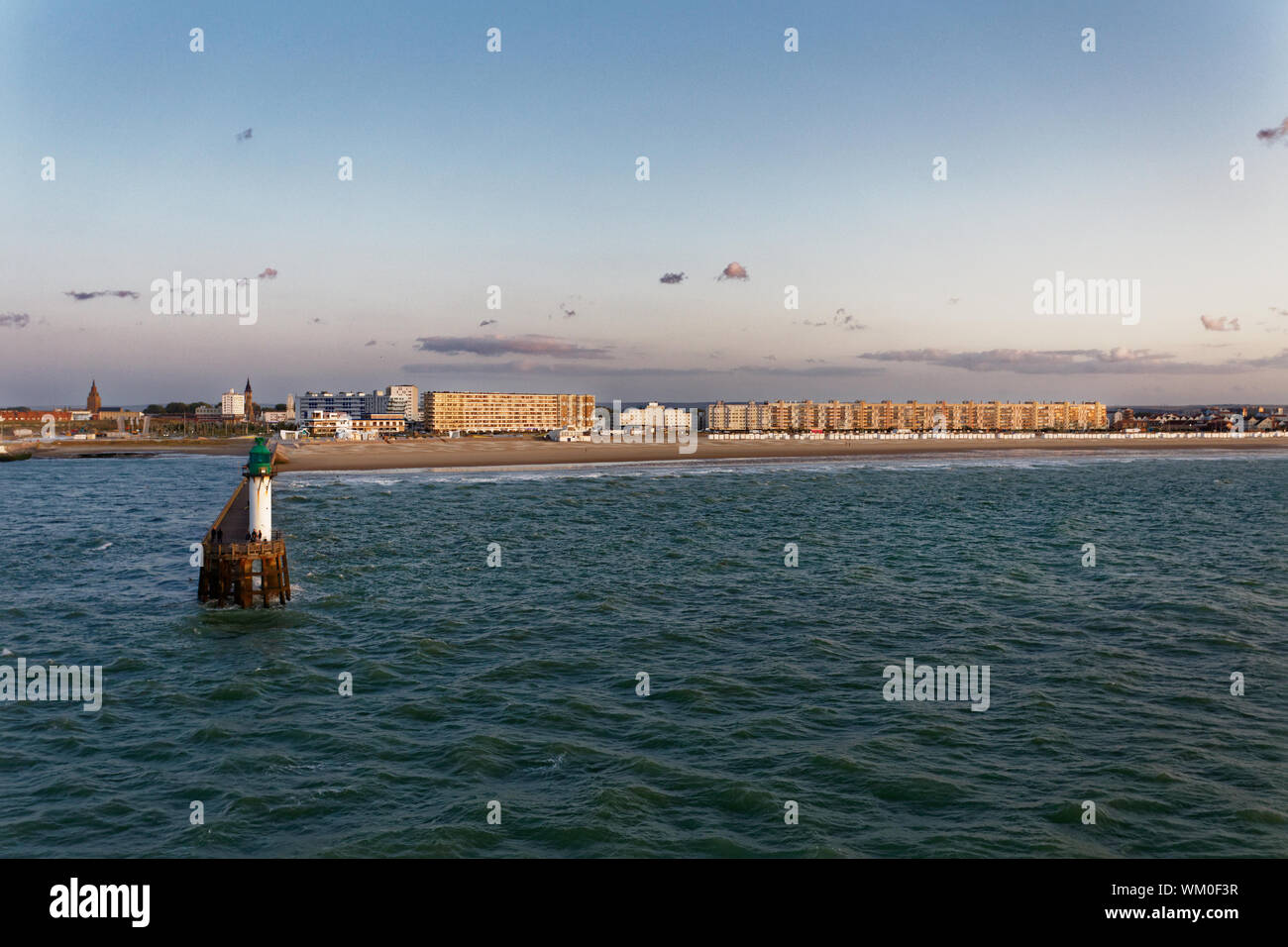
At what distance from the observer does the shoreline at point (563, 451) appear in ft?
408

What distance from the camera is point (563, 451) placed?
489ft

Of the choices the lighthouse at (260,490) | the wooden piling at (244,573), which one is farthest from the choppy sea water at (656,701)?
the lighthouse at (260,490)

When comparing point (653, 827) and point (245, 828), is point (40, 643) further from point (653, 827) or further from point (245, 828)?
point (653, 827)

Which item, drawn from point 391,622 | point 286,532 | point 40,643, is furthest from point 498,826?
point 286,532

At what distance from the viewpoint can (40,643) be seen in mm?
26734

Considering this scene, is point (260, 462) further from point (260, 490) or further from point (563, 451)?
point (563, 451)

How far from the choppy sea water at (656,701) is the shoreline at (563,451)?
7497 centimetres

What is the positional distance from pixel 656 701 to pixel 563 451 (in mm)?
129034

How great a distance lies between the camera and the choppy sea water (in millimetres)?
14773

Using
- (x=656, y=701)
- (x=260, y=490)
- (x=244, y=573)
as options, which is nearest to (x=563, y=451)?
(x=260, y=490)

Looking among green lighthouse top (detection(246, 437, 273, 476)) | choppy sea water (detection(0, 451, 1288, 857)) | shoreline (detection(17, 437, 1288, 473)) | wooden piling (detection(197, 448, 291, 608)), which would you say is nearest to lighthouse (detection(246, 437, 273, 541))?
green lighthouse top (detection(246, 437, 273, 476))

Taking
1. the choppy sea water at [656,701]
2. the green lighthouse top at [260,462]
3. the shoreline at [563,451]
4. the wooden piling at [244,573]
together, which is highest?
the green lighthouse top at [260,462]

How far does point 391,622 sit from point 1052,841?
21.6m

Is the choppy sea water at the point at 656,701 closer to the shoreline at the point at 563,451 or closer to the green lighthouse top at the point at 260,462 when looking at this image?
the green lighthouse top at the point at 260,462
